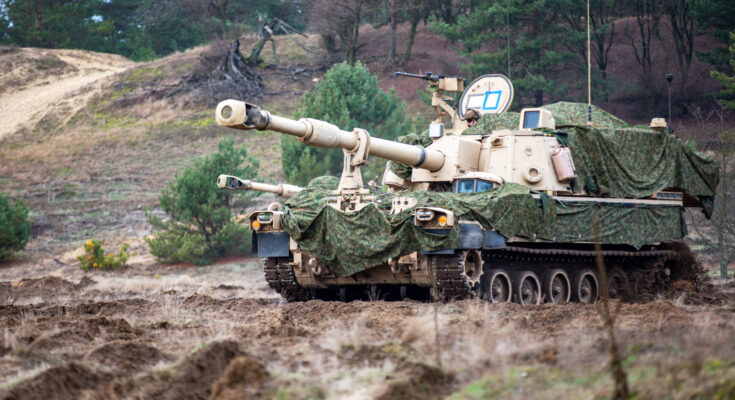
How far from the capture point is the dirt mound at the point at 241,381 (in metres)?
5.78

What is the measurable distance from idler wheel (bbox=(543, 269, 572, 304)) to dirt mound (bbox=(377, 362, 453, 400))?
8.41 meters

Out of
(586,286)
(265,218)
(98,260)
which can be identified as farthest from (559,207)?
(98,260)

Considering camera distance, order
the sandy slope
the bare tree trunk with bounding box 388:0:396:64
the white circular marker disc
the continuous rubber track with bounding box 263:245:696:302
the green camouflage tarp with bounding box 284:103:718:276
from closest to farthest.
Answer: the continuous rubber track with bounding box 263:245:696:302
the green camouflage tarp with bounding box 284:103:718:276
the white circular marker disc
the bare tree trunk with bounding box 388:0:396:64
the sandy slope

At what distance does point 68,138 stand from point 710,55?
97.1 ft

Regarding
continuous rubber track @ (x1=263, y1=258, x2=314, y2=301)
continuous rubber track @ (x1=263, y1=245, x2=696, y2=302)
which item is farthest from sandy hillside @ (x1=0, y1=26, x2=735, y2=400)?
continuous rubber track @ (x1=263, y1=245, x2=696, y2=302)

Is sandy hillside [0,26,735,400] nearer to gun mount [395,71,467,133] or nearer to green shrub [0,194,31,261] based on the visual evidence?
green shrub [0,194,31,261]

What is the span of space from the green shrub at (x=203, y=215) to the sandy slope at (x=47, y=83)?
22513 mm

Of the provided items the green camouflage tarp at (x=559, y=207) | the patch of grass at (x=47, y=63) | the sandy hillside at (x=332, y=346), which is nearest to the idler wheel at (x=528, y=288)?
the green camouflage tarp at (x=559, y=207)

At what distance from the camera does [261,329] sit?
9.23 metres

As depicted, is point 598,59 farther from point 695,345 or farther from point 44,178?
point 695,345

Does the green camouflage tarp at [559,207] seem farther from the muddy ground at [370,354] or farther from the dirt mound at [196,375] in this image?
the dirt mound at [196,375]

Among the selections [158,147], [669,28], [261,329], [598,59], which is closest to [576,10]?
[598,59]

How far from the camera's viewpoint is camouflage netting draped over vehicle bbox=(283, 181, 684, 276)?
1249cm

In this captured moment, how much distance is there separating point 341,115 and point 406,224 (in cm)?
1512
